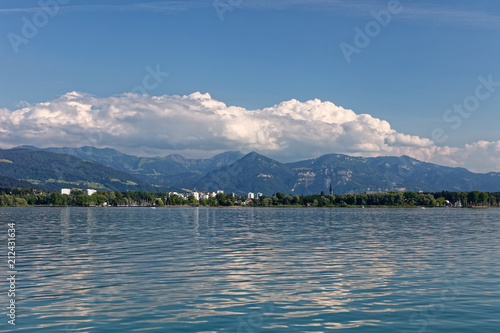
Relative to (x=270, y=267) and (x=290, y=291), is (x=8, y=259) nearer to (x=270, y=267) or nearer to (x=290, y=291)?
(x=270, y=267)

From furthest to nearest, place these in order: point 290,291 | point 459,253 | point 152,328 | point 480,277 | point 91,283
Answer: point 459,253 → point 480,277 → point 91,283 → point 290,291 → point 152,328

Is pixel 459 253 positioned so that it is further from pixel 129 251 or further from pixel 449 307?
pixel 129 251

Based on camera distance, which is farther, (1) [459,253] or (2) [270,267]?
(1) [459,253]

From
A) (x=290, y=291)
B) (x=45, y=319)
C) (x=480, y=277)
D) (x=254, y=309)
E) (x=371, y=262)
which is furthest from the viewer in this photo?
(x=371, y=262)

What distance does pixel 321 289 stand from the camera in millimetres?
31906

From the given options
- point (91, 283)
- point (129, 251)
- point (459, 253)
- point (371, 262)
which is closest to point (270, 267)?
point (371, 262)

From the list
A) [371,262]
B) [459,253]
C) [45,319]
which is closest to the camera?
[45,319]

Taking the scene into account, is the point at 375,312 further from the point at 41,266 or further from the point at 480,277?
the point at 41,266

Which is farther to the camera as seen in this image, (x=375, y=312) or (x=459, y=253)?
(x=459, y=253)

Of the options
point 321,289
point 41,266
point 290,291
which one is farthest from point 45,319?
point 41,266

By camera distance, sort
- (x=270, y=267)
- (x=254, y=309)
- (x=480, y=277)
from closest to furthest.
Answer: (x=254, y=309) → (x=480, y=277) → (x=270, y=267)

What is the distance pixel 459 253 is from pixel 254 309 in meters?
38.0

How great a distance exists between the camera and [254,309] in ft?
86.1

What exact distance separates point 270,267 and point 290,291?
11317mm
